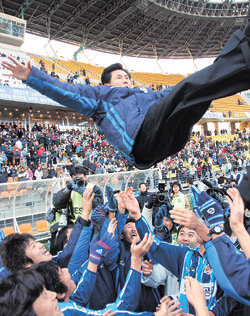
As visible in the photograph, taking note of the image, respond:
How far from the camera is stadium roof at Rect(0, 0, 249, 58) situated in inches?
931

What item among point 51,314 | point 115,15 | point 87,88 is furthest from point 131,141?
point 115,15

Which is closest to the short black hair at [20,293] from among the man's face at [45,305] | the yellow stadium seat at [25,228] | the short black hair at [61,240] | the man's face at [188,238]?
the man's face at [45,305]

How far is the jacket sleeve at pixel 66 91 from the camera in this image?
6.10 feet

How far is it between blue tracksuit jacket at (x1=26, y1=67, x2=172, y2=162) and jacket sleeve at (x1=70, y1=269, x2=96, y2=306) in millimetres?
957

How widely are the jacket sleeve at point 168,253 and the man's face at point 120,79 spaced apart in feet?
3.82

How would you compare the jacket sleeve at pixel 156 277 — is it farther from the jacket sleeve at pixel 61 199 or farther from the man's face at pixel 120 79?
the man's face at pixel 120 79

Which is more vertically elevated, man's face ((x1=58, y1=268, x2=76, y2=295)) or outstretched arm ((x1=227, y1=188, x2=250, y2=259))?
outstretched arm ((x1=227, y1=188, x2=250, y2=259))

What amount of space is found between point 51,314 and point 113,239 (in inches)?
35.7

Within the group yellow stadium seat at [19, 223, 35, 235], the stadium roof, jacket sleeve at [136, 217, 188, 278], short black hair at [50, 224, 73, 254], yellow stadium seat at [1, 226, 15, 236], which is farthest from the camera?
the stadium roof

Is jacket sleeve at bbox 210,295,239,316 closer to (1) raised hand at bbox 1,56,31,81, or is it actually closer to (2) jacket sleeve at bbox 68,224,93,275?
(2) jacket sleeve at bbox 68,224,93,275

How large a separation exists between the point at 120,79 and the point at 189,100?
901 mm

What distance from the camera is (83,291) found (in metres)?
1.97

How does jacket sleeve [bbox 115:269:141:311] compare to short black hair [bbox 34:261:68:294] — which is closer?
short black hair [bbox 34:261:68:294]

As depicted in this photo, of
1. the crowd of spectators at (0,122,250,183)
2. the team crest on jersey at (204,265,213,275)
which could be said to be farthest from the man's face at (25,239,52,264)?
the crowd of spectators at (0,122,250,183)
